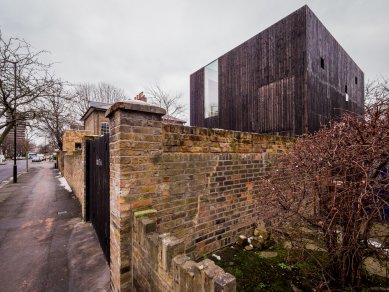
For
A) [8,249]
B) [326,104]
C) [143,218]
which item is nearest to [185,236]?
[143,218]

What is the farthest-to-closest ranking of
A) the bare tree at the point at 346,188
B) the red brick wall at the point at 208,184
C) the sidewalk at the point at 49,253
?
the sidewalk at the point at 49,253, the red brick wall at the point at 208,184, the bare tree at the point at 346,188

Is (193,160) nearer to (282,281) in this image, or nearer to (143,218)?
(143,218)

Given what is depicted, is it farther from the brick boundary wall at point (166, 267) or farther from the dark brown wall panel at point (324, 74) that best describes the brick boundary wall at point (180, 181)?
the dark brown wall panel at point (324, 74)

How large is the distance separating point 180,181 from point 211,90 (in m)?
11.0

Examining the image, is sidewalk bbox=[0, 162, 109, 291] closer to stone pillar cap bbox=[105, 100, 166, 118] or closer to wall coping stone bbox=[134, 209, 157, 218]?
wall coping stone bbox=[134, 209, 157, 218]

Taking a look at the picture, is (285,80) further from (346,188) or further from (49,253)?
(49,253)

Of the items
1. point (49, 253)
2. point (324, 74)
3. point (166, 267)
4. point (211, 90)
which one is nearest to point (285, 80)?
point (324, 74)

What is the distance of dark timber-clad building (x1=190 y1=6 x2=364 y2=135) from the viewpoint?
323 inches

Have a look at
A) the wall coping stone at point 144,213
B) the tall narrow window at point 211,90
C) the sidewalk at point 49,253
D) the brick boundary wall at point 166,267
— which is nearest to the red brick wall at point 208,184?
the wall coping stone at point 144,213

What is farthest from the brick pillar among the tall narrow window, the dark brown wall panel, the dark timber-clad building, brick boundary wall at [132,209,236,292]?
the tall narrow window

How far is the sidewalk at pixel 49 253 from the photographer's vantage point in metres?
2.88

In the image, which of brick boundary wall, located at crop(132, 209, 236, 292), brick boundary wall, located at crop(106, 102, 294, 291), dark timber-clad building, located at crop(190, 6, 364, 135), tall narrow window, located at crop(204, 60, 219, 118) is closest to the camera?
brick boundary wall, located at crop(132, 209, 236, 292)

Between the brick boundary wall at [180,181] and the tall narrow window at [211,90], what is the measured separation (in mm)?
8508

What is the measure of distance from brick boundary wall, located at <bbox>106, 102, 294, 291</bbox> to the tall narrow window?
27.9 feet
